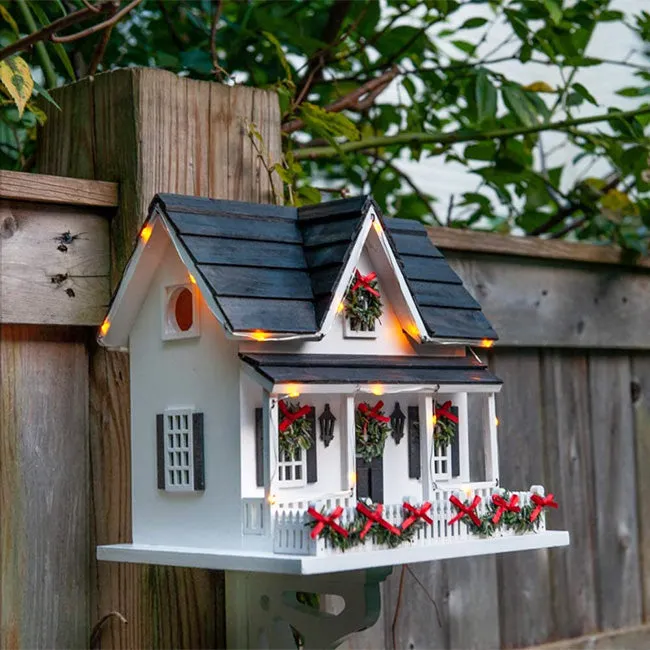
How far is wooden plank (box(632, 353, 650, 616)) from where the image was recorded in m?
3.74

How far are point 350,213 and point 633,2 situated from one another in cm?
289

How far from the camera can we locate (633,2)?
4.77m

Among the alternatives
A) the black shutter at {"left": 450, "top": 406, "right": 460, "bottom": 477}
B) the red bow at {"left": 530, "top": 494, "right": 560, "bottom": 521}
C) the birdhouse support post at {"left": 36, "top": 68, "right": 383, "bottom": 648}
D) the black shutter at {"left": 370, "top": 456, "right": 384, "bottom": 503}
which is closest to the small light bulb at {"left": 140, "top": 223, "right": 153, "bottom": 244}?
the birdhouse support post at {"left": 36, "top": 68, "right": 383, "bottom": 648}

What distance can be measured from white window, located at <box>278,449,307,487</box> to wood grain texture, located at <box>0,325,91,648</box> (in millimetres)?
500

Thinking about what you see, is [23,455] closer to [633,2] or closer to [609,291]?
[609,291]

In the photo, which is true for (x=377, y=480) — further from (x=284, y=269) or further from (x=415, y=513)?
(x=284, y=269)

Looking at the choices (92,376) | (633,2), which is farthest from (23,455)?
(633,2)

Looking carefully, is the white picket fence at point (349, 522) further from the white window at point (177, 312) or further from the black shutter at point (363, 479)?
the white window at point (177, 312)

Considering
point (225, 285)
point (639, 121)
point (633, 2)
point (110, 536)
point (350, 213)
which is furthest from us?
point (633, 2)

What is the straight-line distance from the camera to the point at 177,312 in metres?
2.36

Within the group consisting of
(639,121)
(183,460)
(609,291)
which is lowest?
(183,460)

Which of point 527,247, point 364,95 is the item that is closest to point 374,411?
point 527,247

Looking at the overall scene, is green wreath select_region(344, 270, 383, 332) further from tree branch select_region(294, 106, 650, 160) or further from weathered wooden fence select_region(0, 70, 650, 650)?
tree branch select_region(294, 106, 650, 160)

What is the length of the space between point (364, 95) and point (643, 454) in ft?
4.37
